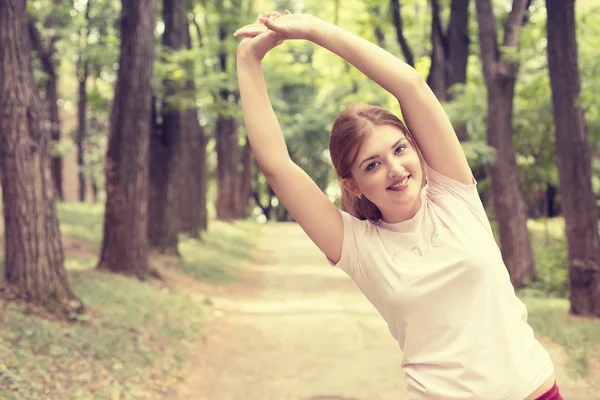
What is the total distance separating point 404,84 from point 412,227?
1.51ft

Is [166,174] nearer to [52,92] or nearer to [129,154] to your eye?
[129,154]

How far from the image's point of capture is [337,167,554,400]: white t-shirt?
88.6 inches

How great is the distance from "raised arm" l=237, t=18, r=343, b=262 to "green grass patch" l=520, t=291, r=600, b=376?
6175mm

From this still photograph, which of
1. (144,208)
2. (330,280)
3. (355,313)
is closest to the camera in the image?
(355,313)

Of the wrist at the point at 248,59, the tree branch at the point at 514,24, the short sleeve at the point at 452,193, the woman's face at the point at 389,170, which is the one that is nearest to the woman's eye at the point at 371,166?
the woman's face at the point at 389,170

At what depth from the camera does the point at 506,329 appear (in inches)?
89.4

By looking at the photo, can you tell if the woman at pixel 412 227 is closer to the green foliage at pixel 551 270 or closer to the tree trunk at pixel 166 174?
the green foliage at pixel 551 270

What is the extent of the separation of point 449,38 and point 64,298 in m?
12.2

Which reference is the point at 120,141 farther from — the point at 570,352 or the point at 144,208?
the point at 570,352

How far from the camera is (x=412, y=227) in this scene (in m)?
2.46

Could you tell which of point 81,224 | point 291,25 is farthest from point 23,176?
point 81,224

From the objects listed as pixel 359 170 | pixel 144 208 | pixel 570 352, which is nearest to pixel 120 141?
pixel 144 208

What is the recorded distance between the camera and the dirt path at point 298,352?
24.8 feet

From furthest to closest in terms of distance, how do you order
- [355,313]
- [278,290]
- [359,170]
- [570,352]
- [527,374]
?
[278,290] → [355,313] → [570,352] → [359,170] → [527,374]
